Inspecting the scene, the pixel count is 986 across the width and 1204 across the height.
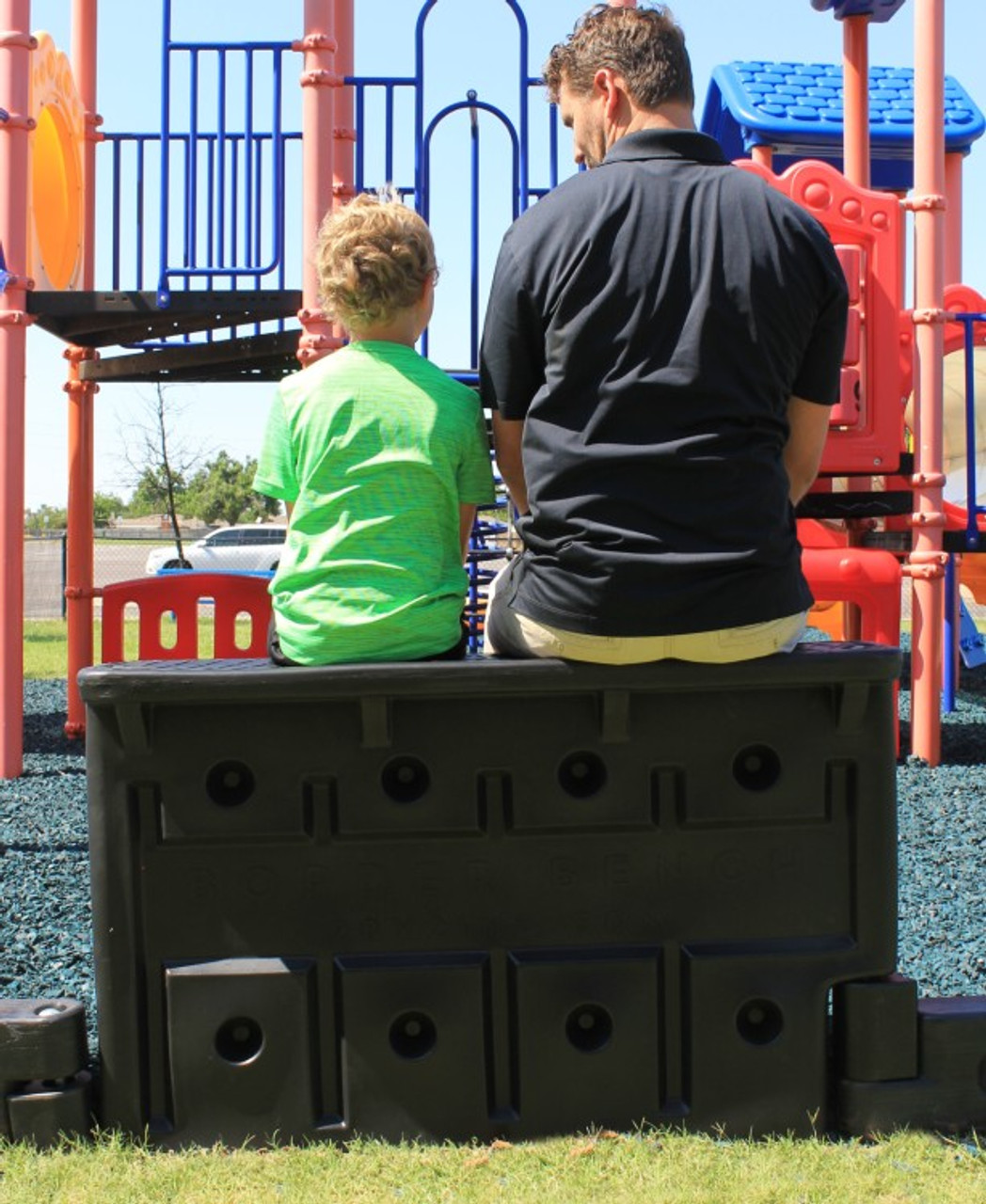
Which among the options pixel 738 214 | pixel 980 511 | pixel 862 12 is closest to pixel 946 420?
pixel 980 511

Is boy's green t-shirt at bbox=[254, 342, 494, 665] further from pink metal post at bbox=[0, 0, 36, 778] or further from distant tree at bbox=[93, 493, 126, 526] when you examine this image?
distant tree at bbox=[93, 493, 126, 526]

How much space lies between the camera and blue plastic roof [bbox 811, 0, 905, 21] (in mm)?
7262

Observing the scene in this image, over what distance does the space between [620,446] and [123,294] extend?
5.06 meters

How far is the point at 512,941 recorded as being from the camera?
92.3 inches

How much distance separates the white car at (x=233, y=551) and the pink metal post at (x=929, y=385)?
85.4 ft

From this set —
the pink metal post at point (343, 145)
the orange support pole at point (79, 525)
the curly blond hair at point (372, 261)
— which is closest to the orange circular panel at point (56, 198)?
the orange support pole at point (79, 525)

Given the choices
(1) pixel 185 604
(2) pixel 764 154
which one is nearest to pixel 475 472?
(1) pixel 185 604

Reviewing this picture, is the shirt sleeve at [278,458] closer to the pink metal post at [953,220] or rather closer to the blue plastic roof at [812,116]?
the pink metal post at [953,220]

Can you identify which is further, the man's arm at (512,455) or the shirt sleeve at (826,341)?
the man's arm at (512,455)

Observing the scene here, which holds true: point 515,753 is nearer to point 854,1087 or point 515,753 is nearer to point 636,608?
point 636,608

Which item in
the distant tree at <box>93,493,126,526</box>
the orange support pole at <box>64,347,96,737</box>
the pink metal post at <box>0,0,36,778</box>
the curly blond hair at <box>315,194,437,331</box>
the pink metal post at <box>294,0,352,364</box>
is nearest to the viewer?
the curly blond hair at <box>315,194,437,331</box>

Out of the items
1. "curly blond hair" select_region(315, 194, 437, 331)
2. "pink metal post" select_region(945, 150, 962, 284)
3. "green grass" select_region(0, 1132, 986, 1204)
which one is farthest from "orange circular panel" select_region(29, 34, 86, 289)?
"pink metal post" select_region(945, 150, 962, 284)

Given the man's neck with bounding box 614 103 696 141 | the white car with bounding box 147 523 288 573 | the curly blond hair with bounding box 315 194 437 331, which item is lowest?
the curly blond hair with bounding box 315 194 437 331

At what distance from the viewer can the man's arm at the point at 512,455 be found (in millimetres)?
2453
